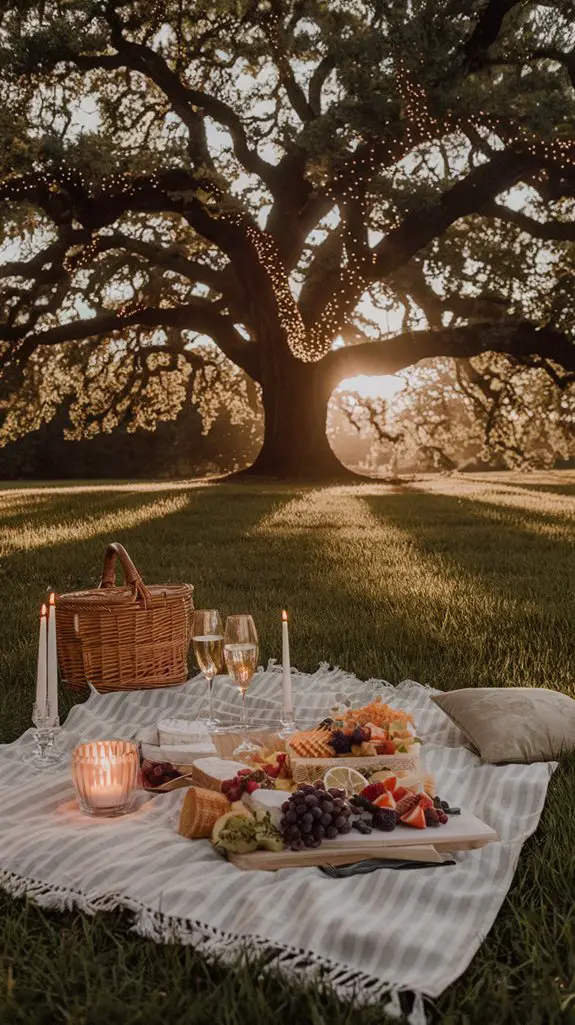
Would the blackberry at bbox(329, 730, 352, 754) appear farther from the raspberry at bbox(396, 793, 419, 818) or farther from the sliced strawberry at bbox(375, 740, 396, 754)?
the raspberry at bbox(396, 793, 419, 818)

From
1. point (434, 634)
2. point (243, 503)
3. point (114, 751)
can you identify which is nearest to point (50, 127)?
point (243, 503)

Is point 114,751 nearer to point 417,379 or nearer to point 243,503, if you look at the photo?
point 243,503

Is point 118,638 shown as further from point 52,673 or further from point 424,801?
point 424,801

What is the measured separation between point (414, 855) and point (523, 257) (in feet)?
63.8

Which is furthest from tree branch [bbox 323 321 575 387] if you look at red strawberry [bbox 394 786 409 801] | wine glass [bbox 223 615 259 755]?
red strawberry [bbox 394 786 409 801]

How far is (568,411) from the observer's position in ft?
74.6

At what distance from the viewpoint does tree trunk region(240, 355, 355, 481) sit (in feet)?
68.5

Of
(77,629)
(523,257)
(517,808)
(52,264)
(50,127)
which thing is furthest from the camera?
(523,257)

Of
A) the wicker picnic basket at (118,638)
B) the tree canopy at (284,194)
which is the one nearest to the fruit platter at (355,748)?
the wicker picnic basket at (118,638)

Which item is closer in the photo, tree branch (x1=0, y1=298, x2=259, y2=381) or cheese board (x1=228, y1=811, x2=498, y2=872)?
cheese board (x1=228, y1=811, x2=498, y2=872)

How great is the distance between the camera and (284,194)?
19.2 metres

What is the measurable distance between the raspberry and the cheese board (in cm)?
6

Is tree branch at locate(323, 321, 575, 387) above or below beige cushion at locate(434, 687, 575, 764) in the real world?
above

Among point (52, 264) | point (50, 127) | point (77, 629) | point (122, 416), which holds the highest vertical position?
point (50, 127)
